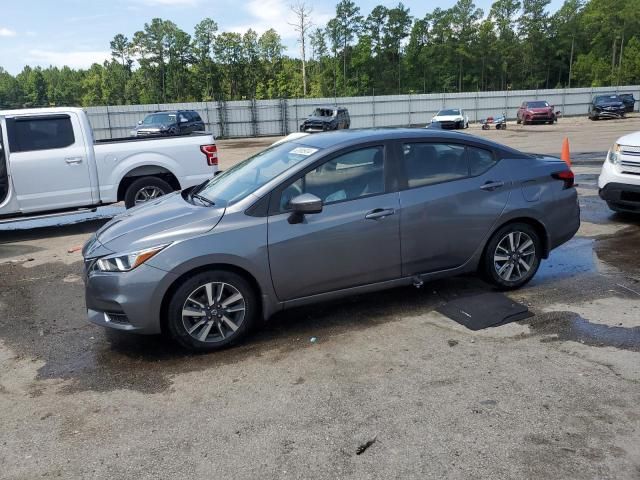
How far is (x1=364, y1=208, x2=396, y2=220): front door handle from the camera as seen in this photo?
4.64 metres

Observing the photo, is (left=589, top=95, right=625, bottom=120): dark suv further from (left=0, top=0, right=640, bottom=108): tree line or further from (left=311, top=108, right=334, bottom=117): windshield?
(left=0, top=0, right=640, bottom=108): tree line

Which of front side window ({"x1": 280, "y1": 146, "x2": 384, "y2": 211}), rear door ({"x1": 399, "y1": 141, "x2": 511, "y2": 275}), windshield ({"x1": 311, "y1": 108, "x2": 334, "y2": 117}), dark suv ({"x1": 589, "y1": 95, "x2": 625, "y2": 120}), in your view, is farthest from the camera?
dark suv ({"x1": 589, "y1": 95, "x2": 625, "y2": 120})

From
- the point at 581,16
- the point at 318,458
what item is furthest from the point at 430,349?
the point at 581,16

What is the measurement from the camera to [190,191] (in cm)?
545

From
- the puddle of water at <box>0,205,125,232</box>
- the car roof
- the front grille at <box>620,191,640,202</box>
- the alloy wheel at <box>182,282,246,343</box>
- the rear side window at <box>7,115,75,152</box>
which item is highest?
the rear side window at <box>7,115,75,152</box>

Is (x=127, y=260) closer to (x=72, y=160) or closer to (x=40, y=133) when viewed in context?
(x=72, y=160)

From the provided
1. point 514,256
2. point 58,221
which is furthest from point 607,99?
point 514,256

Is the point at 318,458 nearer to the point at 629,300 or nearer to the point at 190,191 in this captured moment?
the point at 190,191

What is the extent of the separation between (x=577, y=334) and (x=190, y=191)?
3.73 metres

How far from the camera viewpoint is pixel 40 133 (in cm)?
850

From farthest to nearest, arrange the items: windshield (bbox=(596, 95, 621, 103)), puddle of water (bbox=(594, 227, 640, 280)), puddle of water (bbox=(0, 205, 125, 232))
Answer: windshield (bbox=(596, 95, 621, 103))
puddle of water (bbox=(0, 205, 125, 232))
puddle of water (bbox=(594, 227, 640, 280))

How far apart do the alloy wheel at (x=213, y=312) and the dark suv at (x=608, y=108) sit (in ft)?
142

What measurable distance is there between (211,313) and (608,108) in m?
43.4

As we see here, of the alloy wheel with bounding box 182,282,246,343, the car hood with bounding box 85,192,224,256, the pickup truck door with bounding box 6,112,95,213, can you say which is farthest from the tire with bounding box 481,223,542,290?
the pickup truck door with bounding box 6,112,95,213
